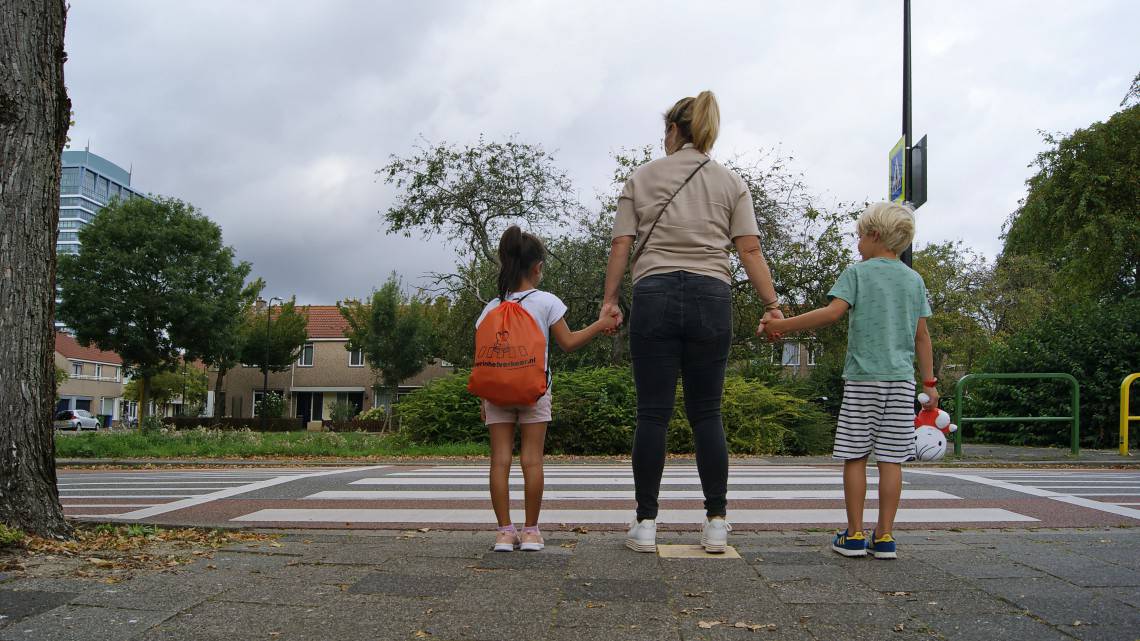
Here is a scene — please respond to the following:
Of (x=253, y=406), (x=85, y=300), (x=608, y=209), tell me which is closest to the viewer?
(x=608, y=209)

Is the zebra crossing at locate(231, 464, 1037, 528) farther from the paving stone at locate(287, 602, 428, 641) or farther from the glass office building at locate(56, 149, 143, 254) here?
the glass office building at locate(56, 149, 143, 254)

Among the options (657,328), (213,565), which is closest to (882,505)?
(657,328)

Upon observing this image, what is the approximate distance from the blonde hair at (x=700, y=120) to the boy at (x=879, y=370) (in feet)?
2.90

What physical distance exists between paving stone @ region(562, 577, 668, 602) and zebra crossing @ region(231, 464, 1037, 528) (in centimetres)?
168

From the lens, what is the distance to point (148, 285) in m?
39.1

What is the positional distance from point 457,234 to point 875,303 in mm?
20088

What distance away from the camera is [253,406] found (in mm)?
60750

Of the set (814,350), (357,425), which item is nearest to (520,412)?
(814,350)

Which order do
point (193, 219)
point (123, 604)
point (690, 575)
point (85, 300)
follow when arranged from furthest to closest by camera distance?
point (193, 219)
point (85, 300)
point (690, 575)
point (123, 604)

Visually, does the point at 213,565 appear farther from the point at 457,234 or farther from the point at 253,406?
the point at 253,406

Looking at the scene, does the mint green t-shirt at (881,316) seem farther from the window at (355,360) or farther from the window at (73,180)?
the window at (73,180)

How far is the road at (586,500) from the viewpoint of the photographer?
5172mm

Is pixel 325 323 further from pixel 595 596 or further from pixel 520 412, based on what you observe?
pixel 595 596

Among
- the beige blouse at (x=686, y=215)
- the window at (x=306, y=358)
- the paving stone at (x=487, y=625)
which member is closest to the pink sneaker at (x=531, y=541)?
the paving stone at (x=487, y=625)
